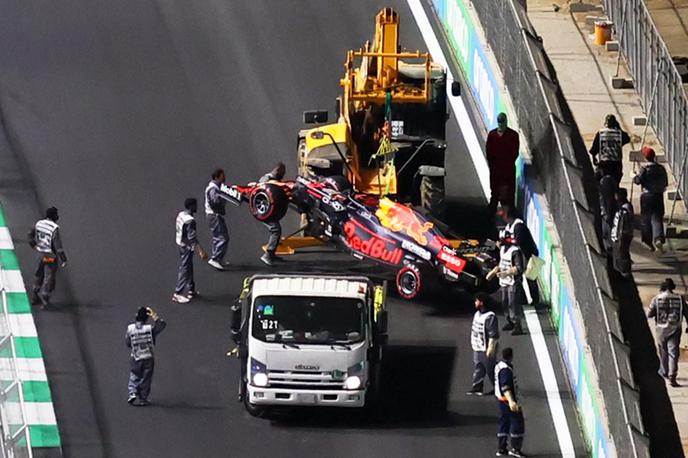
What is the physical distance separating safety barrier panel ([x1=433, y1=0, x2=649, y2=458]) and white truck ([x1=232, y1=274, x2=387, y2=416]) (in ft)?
9.07

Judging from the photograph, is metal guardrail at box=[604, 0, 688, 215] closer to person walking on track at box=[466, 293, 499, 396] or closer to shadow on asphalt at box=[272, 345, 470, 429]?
person walking on track at box=[466, 293, 499, 396]

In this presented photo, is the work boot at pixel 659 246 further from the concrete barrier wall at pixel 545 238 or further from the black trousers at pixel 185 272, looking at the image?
the black trousers at pixel 185 272

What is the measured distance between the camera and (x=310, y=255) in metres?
37.7

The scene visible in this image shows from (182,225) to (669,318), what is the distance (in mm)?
7421

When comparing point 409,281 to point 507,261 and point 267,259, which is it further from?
point 267,259

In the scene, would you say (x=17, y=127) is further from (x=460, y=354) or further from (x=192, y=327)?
(x=460, y=354)

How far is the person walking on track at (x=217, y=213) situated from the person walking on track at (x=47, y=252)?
2361mm

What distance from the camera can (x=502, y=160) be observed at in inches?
1483

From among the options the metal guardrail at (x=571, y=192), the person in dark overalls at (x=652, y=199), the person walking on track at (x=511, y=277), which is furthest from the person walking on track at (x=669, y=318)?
the person in dark overalls at (x=652, y=199)

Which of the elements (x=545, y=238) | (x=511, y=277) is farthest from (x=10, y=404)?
(x=545, y=238)

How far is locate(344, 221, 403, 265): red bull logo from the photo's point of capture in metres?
36.1

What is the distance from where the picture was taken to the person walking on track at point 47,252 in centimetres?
3619

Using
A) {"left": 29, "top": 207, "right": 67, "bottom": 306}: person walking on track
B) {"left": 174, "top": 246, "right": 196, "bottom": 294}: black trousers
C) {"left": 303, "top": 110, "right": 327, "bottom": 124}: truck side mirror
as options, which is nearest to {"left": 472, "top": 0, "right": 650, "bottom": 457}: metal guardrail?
{"left": 303, "top": 110, "right": 327, "bottom": 124}: truck side mirror

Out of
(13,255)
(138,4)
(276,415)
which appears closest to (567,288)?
(276,415)
